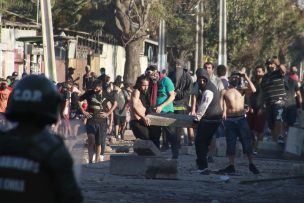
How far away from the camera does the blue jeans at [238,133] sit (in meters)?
16.0

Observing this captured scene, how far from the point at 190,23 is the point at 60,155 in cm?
5134

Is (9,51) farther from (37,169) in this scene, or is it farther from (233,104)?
(37,169)

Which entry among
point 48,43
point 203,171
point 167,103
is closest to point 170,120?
point 167,103

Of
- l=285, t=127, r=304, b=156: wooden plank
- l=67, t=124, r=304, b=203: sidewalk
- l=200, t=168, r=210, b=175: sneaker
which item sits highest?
l=285, t=127, r=304, b=156: wooden plank

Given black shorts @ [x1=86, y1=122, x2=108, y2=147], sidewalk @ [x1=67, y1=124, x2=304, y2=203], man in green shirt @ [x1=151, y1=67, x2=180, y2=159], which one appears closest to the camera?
sidewalk @ [x1=67, y1=124, x2=304, y2=203]

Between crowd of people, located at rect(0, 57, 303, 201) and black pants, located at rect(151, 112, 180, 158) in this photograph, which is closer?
crowd of people, located at rect(0, 57, 303, 201)

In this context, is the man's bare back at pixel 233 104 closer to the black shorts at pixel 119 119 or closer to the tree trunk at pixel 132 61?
the black shorts at pixel 119 119

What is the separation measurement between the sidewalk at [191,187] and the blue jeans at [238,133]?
40 centimetres

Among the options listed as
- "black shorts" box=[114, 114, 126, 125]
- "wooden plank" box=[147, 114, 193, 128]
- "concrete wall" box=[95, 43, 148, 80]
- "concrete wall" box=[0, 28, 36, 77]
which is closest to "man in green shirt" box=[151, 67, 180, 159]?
"wooden plank" box=[147, 114, 193, 128]

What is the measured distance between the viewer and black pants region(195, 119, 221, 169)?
15953 millimetres

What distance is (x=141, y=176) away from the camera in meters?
15.0

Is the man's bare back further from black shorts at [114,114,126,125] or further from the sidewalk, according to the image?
black shorts at [114,114,126,125]

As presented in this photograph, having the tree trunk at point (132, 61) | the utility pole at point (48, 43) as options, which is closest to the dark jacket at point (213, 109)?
the utility pole at point (48, 43)

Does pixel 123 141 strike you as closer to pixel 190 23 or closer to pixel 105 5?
pixel 105 5
